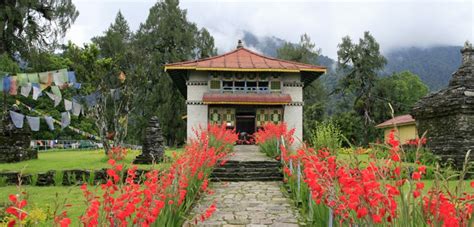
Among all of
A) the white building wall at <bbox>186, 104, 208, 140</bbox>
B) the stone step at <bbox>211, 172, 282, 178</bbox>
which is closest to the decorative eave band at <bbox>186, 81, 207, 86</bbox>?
the white building wall at <bbox>186, 104, 208, 140</bbox>

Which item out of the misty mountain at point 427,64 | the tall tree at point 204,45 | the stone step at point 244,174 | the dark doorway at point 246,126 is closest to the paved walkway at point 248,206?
A: the stone step at point 244,174

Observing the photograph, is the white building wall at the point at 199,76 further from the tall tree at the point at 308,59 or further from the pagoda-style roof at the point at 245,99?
the tall tree at the point at 308,59

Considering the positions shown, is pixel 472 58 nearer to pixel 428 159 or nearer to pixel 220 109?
pixel 428 159

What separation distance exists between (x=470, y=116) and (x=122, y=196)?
1241 centimetres

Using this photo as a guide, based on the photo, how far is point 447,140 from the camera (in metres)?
12.4

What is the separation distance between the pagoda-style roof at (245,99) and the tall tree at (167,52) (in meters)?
9.48

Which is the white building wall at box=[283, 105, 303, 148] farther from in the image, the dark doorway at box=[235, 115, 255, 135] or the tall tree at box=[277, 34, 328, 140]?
the tall tree at box=[277, 34, 328, 140]

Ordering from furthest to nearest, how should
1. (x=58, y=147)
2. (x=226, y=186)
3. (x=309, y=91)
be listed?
1. (x=309, y=91)
2. (x=58, y=147)
3. (x=226, y=186)

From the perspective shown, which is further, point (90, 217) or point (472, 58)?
point (472, 58)

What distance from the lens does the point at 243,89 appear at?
23375 mm

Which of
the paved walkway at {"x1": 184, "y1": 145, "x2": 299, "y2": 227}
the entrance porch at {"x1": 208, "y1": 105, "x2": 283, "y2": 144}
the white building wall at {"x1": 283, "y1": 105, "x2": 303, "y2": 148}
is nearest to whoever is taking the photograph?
the paved walkway at {"x1": 184, "y1": 145, "x2": 299, "y2": 227}

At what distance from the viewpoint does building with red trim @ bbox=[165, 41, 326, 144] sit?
74.3 ft

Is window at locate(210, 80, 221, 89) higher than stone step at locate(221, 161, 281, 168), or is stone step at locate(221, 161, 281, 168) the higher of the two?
window at locate(210, 80, 221, 89)

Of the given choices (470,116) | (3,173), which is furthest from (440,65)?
(3,173)
